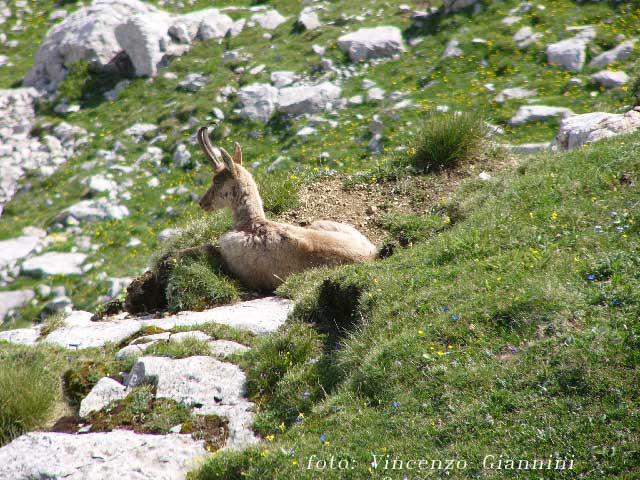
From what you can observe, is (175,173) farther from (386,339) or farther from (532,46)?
(386,339)

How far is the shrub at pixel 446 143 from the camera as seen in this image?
13.7 meters

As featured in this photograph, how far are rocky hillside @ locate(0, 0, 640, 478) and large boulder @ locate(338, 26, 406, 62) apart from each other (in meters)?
0.08

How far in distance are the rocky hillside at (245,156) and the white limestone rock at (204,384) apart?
3cm

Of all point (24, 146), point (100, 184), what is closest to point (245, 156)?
point (100, 184)

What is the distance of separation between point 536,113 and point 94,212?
13147 millimetres

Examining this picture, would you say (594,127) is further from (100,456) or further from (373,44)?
(373,44)

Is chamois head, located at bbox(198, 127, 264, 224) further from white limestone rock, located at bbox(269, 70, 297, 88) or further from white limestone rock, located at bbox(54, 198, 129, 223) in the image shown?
white limestone rock, located at bbox(269, 70, 297, 88)

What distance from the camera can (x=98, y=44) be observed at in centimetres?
2573

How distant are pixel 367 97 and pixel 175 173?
6.49 metres

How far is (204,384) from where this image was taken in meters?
7.79

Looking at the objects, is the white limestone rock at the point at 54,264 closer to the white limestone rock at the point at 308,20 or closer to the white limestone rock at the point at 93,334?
the white limestone rock at the point at 93,334

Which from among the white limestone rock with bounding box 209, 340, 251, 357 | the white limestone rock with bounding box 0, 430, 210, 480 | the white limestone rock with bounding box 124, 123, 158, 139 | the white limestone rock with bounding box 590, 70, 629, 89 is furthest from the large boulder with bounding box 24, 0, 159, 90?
the white limestone rock with bounding box 0, 430, 210, 480

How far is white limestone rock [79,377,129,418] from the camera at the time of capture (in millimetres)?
7734

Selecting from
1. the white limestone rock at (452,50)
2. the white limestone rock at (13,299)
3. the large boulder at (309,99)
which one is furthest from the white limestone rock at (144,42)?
the white limestone rock at (452,50)
